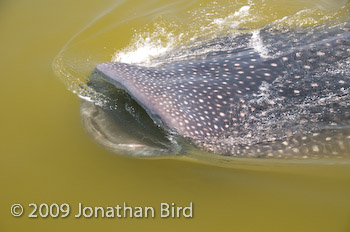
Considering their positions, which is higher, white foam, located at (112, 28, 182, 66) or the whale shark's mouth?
white foam, located at (112, 28, 182, 66)

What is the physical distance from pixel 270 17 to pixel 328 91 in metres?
2.80

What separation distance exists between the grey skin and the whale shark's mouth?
283mm

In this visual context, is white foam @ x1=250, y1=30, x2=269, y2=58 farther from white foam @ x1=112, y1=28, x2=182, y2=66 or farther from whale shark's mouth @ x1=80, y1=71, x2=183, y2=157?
whale shark's mouth @ x1=80, y1=71, x2=183, y2=157

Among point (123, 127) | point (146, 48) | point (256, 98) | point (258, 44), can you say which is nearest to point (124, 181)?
point (123, 127)

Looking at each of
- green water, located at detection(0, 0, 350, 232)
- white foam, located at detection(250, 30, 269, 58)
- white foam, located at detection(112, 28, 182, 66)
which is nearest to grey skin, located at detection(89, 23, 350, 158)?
white foam, located at detection(250, 30, 269, 58)

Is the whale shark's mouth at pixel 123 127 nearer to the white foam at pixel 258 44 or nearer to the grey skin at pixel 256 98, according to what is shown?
the grey skin at pixel 256 98

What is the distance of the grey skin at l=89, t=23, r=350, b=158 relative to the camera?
391 cm

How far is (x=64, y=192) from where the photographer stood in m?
3.74

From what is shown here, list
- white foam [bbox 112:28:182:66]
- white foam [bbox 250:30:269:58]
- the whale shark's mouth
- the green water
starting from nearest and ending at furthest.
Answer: the green water < the whale shark's mouth < white foam [bbox 250:30:269:58] < white foam [bbox 112:28:182:66]

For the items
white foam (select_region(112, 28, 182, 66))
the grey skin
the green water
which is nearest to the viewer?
the green water

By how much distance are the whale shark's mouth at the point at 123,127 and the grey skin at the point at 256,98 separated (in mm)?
283

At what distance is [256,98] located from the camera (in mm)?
4309

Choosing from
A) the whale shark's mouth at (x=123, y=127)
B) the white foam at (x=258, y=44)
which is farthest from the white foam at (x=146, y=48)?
the whale shark's mouth at (x=123, y=127)

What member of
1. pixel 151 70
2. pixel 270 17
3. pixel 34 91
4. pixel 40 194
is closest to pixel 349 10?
pixel 270 17
